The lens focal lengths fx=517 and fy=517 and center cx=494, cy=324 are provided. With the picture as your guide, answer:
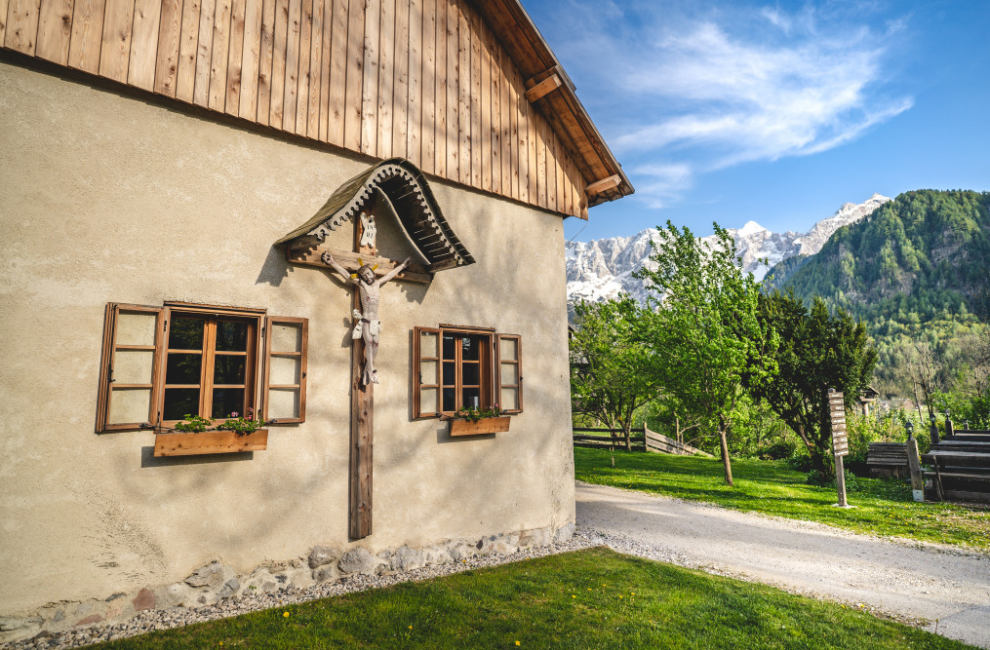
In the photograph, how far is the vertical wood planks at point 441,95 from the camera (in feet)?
24.6

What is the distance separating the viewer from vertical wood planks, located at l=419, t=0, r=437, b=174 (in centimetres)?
737

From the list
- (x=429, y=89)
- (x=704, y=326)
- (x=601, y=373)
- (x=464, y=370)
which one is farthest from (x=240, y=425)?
(x=601, y=373)

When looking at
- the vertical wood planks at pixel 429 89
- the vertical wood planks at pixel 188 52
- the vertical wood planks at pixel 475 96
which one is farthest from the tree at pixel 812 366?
the vertical wood planks at pixel 188 52

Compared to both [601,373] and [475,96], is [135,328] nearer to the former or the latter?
[475,96]

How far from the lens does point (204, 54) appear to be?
18.5 feet

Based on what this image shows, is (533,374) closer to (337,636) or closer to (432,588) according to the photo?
(432,588)

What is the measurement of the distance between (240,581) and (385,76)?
635 centimetres

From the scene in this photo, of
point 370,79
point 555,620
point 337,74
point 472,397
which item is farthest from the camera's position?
point 472,397

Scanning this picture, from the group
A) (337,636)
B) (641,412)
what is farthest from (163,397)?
(641,412)

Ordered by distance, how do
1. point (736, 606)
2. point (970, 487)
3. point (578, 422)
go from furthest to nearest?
point (578, 422) → point (970, 487) → point (736, 606)

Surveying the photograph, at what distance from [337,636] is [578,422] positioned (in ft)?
89.5

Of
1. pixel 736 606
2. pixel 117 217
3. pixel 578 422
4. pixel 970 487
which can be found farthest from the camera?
pixel 578 422

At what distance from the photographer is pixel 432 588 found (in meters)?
5.86

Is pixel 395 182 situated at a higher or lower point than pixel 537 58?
lower
